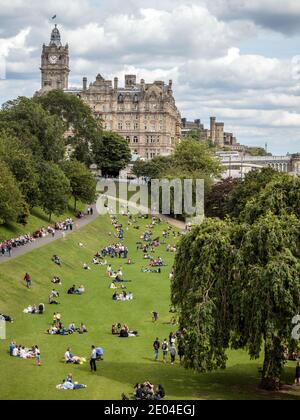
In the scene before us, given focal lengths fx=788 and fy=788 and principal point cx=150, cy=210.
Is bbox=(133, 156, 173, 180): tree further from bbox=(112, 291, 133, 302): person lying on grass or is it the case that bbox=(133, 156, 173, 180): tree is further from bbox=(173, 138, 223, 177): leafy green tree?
bbox=(112, 291, 133, 302): person lying on grass

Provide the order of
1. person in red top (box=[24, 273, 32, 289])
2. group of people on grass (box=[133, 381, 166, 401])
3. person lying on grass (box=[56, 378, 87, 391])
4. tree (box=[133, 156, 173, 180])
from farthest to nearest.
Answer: tree (box=[133, 156, 173, 180]), person in red top (box=[24, 273, 32, 289]), person lying on grass (box=[56, 378, 87, 391]), group of people on grass (box=[133, 381, 166, 401])

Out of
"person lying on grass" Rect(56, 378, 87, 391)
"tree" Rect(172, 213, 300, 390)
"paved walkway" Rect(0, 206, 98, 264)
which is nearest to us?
"tree" Rect(172, 213, 300, 390)

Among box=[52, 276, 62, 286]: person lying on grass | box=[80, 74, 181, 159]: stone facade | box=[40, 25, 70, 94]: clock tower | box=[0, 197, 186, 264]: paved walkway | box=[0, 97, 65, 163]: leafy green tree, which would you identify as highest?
box=[40, 25, 70, 94]: clock tower

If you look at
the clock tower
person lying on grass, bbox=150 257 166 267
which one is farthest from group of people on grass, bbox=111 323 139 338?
the clock tower

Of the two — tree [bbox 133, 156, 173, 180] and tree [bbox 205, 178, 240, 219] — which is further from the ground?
tree [bbox 133, 156, 173, 180]

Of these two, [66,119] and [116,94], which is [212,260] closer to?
[66,119]

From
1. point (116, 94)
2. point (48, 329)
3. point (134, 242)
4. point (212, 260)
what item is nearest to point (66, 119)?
point (134, 242)

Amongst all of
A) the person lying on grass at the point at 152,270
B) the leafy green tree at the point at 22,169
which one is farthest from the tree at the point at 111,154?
the person lying on grass at the point at 152,270
